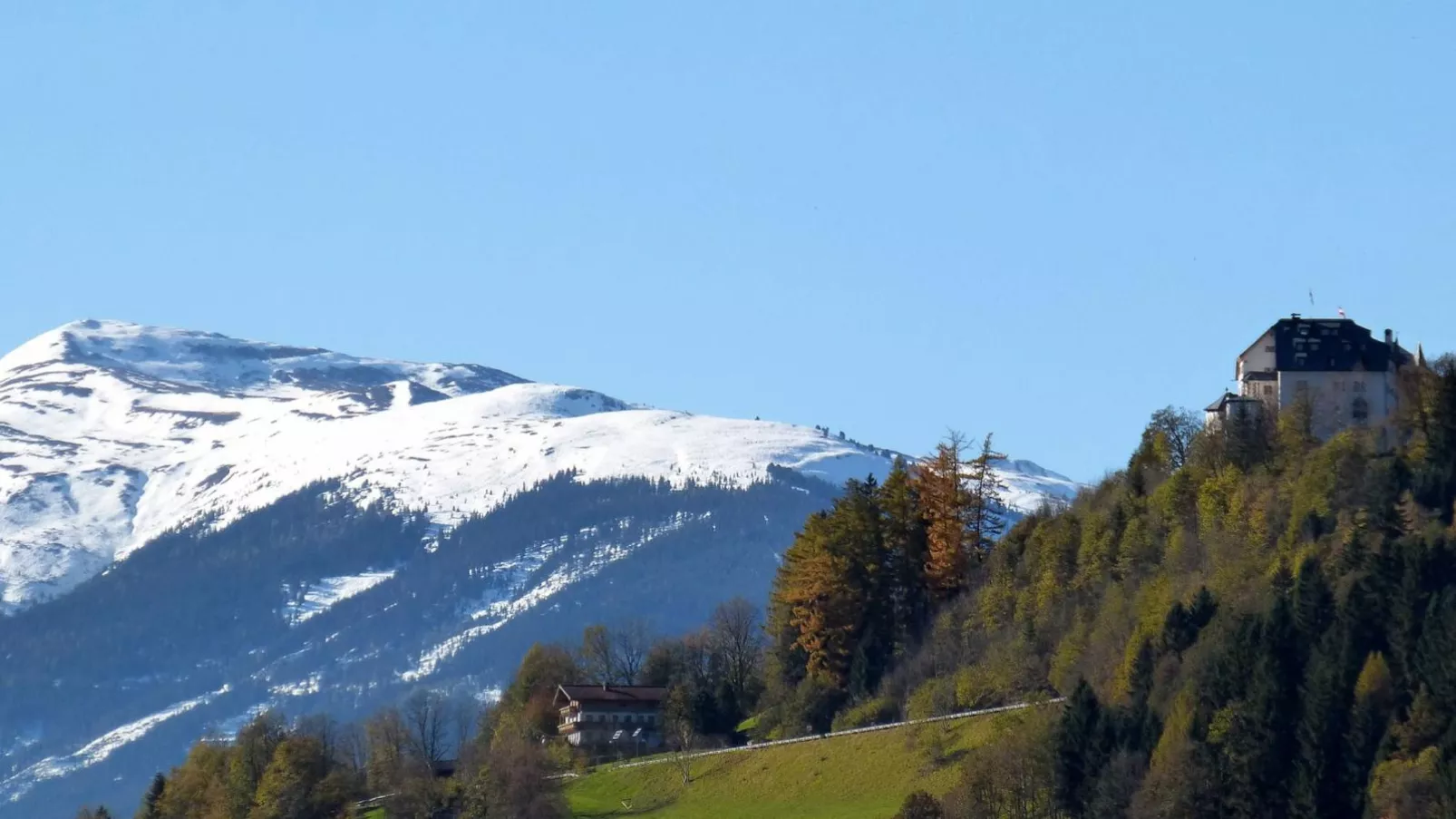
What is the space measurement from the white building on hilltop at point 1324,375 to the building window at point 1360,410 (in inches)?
1.8

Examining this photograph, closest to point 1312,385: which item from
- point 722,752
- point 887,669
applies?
point 887,669

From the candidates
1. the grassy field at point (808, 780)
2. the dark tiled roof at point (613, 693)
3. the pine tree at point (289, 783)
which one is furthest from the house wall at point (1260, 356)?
the pine tree at point (289, 783)

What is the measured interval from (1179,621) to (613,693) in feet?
163

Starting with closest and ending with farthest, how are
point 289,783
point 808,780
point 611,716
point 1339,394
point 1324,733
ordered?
point 1324,733
point 808,780
point 1339,394
point 289,783
point 611,716

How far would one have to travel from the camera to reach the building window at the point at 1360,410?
443ft

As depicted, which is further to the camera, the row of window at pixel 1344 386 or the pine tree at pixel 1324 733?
the row of window at pixel 1344 386

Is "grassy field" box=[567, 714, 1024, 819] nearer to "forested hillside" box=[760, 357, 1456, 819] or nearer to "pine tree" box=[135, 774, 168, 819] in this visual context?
"forested hillside" box=[760, 357, 1456, 819]

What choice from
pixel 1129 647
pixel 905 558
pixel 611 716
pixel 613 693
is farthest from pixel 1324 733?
pixel 613 693

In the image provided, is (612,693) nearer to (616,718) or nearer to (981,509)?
(616,718)

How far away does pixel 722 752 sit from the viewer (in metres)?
138

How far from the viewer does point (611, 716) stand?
15725 centimetres

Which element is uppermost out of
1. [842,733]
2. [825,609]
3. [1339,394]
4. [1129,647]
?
[1339,394]

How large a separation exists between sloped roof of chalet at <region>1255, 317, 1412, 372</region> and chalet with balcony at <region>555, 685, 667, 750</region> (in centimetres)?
4307

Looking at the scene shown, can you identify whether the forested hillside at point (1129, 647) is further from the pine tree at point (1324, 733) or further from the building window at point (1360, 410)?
the building window at point (1360, 410)
